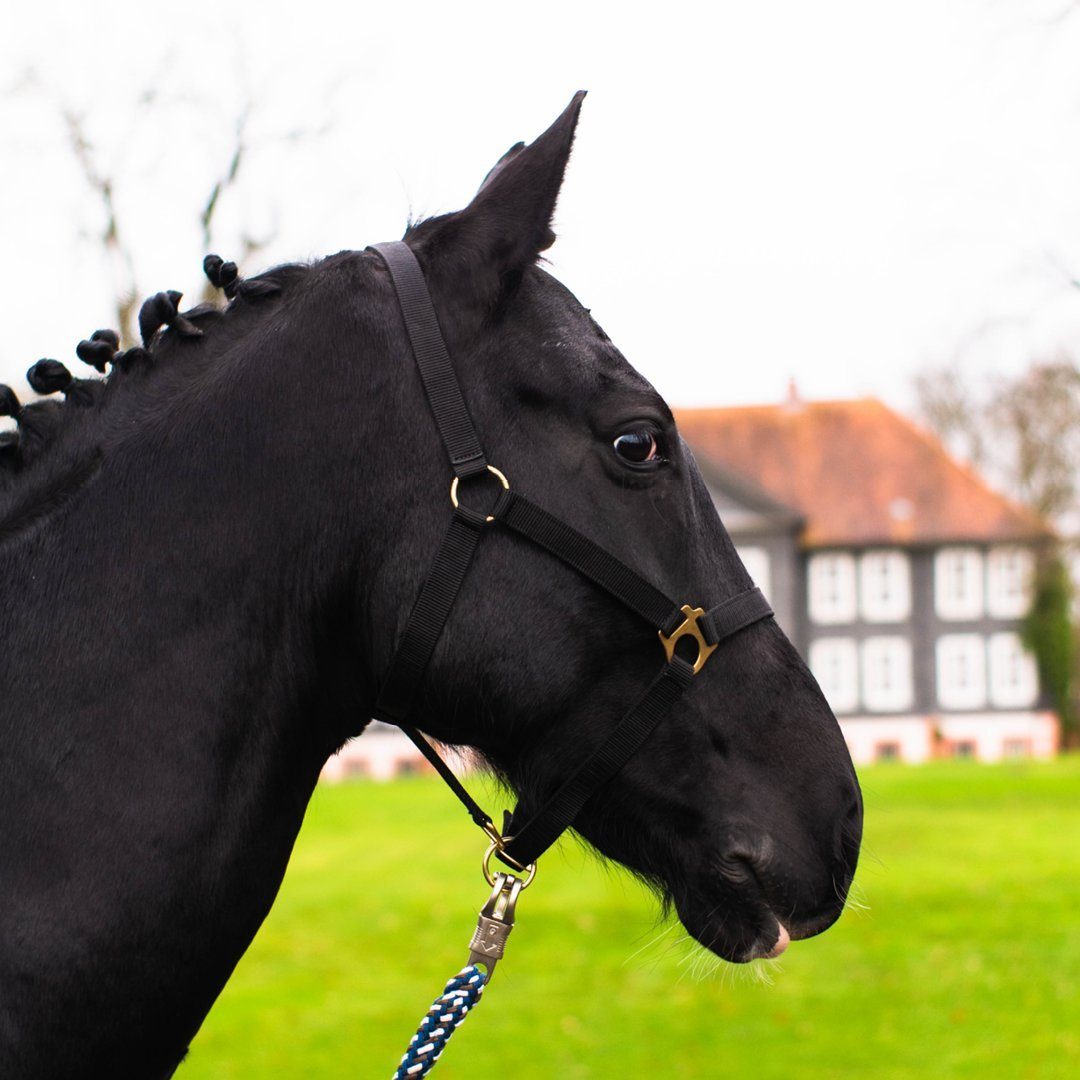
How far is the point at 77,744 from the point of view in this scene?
6.73 feet

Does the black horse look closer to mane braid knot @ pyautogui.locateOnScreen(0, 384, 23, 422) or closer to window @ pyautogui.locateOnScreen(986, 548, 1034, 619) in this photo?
mane braid knot @ pyautogui.locateOnScreen(0, 384, 23, 422)

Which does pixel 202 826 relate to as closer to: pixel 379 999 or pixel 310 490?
pixel 310 490

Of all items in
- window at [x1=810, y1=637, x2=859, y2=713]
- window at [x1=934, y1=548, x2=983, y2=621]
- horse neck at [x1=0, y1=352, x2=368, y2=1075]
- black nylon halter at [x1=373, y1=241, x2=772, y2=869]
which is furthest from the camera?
window at [x1=934, y1=548, x2=983, y2=621]

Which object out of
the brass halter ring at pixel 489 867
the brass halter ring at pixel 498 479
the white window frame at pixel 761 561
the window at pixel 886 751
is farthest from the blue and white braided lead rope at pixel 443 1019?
the window at pixel 886 751

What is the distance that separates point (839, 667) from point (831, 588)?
3.58 m

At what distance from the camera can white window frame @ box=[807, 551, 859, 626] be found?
59344 mm

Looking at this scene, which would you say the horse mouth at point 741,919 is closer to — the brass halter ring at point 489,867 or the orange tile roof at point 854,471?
the brass halter ring at point 489,867

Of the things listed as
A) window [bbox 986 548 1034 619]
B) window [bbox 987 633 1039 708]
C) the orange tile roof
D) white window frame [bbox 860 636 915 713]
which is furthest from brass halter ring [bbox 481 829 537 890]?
window [bbox 986 548 1034 619]

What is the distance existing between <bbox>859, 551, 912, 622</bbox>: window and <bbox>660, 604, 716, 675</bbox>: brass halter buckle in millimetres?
59008

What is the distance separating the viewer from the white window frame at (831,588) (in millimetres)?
59344

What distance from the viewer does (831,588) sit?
195ft

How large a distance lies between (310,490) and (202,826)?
57cm

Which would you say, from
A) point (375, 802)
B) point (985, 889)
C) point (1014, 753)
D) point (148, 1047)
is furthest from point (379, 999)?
point (1014, 753)

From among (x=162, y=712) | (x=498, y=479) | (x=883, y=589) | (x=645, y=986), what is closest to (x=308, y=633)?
(x=162, y=712)
